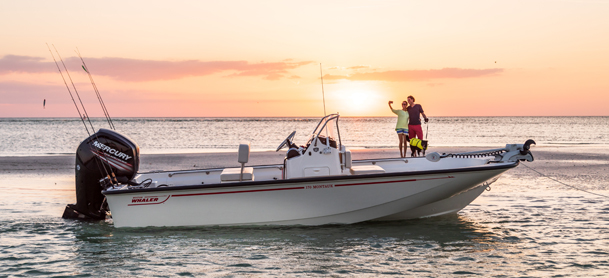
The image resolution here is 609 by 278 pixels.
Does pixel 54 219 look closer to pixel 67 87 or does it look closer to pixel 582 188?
pixel 67 87

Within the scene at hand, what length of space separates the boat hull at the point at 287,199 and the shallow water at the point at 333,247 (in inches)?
6.9

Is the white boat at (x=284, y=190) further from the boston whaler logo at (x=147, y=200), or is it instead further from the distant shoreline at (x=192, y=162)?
the distant shoreline at (x=192, y=162)

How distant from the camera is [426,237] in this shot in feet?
23.8

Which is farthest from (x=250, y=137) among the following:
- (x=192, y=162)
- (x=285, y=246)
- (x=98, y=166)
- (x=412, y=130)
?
(x=285, y=246)

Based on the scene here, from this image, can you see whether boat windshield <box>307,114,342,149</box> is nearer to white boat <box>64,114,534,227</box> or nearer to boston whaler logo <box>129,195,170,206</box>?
white boat <box>64,114,534,227</box>

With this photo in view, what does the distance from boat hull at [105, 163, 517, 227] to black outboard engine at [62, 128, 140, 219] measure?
2.31ft

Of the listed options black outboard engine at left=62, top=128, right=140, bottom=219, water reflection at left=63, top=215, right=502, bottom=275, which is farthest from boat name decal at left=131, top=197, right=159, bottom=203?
black outboard engine at left=62, top=128, right=140, bottom=219

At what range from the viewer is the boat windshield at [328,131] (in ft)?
26.5

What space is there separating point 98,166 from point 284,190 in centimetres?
300

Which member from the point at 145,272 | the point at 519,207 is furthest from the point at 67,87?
the point at 519,207

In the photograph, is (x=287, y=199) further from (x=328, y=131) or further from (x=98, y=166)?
(x=98, y=166)

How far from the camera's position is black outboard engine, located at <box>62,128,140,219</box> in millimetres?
Result: 8055

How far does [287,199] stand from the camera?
7648mm

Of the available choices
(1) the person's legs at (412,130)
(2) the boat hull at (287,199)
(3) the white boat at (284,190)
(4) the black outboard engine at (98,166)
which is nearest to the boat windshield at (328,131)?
(3) the white boat at (284,190)
